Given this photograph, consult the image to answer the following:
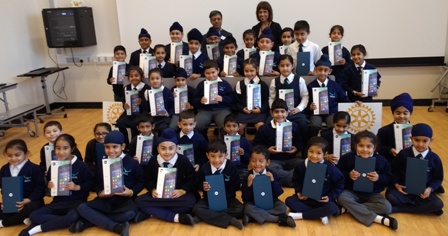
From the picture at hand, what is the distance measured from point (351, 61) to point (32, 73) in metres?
4.78

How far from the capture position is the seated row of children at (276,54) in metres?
4.39

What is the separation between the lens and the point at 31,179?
328 cm

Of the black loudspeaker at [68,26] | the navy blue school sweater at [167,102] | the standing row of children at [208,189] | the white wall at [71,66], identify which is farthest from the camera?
the black loudspeaker at [68,26]

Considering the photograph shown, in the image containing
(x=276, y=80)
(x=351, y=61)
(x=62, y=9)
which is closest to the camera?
(x=276, y=80)

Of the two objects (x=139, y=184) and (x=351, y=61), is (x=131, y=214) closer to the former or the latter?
(x=139, y=184)

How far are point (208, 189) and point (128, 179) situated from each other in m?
0.71

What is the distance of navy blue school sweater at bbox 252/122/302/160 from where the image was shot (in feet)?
12.5

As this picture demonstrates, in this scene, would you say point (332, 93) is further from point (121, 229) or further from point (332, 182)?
point (121, 229)

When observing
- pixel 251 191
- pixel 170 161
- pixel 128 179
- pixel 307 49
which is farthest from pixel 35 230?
pixel 307 49

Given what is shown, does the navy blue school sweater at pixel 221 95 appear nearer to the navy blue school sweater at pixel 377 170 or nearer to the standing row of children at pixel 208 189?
the standing row of children at pixel 208 189

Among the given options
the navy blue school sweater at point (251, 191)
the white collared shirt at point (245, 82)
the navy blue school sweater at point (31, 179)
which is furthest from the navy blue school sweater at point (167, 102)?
the navy blue school sweater at point (251, 191)

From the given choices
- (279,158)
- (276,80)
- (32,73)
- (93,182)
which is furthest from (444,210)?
(32,73)

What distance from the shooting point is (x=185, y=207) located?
10.4 ft

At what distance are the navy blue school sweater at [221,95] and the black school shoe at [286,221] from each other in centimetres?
167
